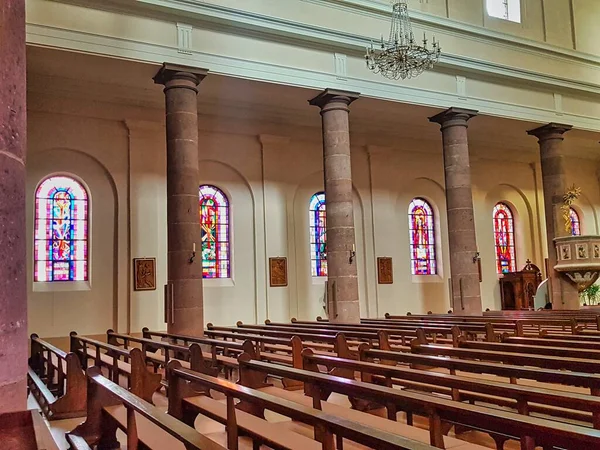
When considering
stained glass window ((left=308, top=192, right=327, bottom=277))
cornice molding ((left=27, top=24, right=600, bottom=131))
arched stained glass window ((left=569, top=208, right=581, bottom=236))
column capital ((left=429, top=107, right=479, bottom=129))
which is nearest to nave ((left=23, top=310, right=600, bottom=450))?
cornice molding ((left=27, top=24, right=600, bottom=131))

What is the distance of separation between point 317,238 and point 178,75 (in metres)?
7.12

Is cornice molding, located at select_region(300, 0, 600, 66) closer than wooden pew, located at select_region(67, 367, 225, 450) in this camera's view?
No

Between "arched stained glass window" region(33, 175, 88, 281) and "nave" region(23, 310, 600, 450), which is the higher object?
"arched stained glass window" region(33, 175, 88, 281)

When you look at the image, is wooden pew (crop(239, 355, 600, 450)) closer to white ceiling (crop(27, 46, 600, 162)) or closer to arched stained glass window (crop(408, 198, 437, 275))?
white ceiling (crop(27, 46, 600, 162))

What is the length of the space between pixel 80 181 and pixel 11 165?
11.6 meters

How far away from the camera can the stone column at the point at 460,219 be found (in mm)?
13703

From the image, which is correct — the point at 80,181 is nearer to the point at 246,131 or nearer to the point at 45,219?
the point at 45,219

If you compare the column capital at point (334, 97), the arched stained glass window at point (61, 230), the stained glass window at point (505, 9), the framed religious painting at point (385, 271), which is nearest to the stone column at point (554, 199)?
the stained glass window at point (505, 9)

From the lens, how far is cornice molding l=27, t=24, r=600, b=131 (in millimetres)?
10039

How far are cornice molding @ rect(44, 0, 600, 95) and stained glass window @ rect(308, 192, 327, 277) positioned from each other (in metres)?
5.06

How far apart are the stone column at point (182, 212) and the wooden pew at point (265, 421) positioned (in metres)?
5.55

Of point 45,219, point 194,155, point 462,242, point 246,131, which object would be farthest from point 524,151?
point 45,219

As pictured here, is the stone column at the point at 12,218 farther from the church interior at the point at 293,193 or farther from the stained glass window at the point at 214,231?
the stained glass window at the point at 214,231

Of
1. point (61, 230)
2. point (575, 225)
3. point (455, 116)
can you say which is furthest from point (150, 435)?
point (575, 225)
